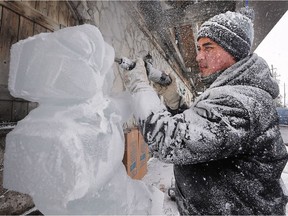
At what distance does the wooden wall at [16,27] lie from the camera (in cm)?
150

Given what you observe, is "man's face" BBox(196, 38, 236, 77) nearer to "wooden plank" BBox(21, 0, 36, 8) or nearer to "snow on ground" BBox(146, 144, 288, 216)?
"wooden plank" BBox(21, 0, 36, 8)

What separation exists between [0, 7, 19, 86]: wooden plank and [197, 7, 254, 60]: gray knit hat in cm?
132

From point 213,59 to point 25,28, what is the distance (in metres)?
1.41

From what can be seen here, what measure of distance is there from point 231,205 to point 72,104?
Answer: 97 cm

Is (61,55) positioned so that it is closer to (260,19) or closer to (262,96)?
(262,96)

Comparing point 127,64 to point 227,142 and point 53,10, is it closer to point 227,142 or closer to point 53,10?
point 227,142

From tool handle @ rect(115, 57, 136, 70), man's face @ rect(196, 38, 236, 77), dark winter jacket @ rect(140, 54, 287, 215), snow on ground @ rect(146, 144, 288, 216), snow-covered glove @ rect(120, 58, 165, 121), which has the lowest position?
snow on ground @ rect(146, 144, 288, 216)

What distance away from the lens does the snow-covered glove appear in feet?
3.95

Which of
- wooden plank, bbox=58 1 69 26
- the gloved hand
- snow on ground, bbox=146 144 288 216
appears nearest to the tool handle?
the gloved hand

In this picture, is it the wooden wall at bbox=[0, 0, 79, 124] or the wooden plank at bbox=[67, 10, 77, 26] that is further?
→ the wooden plank at bbox=[67, 10, 77, 26]

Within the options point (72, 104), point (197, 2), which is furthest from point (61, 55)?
point (197, 2)

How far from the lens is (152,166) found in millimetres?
4324

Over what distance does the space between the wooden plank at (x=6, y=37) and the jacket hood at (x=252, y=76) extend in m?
1.40

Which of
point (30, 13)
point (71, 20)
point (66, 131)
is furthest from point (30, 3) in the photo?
point (66, 131)
